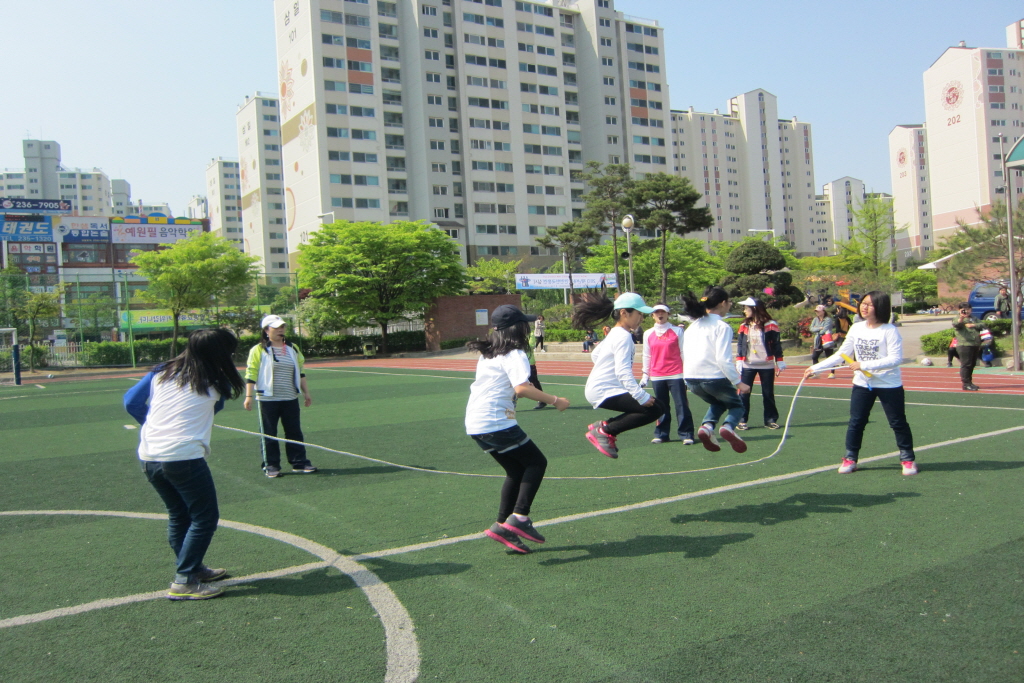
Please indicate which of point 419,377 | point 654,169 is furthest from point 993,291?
point 654,169

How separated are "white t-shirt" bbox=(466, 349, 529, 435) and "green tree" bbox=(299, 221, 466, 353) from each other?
3773cm

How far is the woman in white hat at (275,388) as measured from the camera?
8172 millimetres

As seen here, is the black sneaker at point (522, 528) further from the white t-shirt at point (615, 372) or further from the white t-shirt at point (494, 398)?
the white t-shirt at point (615, 372)

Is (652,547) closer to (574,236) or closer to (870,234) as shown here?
(574,236)

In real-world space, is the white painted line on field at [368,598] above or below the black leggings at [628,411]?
below

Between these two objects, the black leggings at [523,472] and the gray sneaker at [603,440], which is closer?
the black leggings at [523,472]

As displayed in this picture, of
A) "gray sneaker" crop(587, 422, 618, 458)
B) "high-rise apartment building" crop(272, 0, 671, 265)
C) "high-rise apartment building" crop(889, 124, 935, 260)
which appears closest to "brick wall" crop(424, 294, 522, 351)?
"high-rise apartment building" crop(272, 0, 671, 265)

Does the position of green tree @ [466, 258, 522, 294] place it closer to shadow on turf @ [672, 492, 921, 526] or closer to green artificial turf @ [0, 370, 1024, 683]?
green artificial turf @ [0, 370, 1024, 683]

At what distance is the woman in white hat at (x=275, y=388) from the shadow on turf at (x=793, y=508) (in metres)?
4.58

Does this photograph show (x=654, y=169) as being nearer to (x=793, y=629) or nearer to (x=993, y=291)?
(x=993, y=291)

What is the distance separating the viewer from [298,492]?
23.8 feet

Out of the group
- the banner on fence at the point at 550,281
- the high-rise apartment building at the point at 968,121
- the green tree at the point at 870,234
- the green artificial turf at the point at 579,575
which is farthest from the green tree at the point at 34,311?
the high-rise apartment building at the point at 968,121

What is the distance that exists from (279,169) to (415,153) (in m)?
44.3

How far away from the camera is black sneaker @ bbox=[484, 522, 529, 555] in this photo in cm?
496
